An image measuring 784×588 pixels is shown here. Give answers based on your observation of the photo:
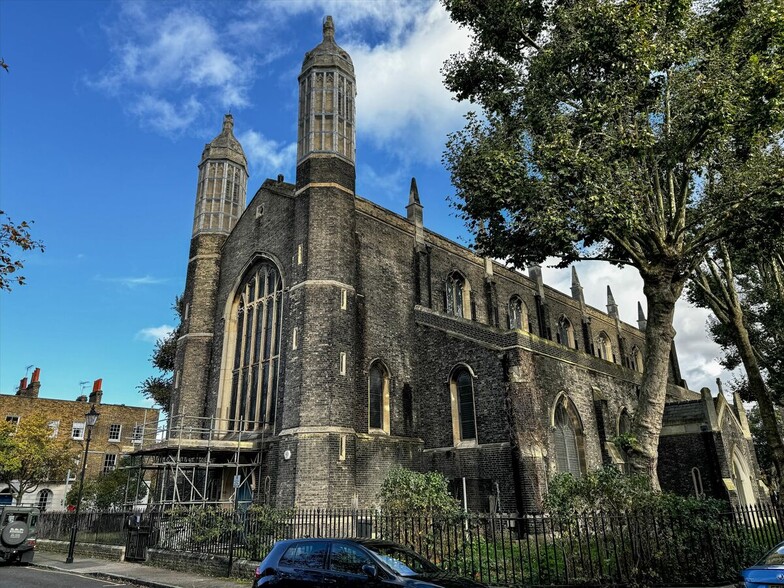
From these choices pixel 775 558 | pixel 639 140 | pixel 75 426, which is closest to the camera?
pixel 775 558

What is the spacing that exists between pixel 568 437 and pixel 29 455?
3191 centimetres

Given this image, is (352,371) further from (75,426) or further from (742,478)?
(75,426)

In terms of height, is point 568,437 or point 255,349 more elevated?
point 255,349

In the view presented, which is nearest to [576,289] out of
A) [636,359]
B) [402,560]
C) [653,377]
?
[636,359]

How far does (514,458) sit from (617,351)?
92.0 feet

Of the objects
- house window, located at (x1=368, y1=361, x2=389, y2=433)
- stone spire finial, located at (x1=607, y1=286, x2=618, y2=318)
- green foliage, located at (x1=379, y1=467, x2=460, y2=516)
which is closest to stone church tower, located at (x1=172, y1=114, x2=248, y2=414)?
house window, located at (x1=368, y1=361, x2=389, y2=433)

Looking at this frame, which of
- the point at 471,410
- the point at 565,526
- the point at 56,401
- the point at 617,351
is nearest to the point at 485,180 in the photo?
the point at 565,526

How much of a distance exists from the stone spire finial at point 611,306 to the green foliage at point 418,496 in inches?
1322

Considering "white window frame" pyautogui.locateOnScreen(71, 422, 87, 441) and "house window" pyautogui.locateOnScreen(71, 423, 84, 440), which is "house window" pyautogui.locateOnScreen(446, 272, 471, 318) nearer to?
"white window frame" pyautogui.locateOnScreen(71, 422, 87, 441)

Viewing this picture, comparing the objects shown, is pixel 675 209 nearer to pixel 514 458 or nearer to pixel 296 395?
pixel 514 458

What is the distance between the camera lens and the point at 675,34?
1255cm

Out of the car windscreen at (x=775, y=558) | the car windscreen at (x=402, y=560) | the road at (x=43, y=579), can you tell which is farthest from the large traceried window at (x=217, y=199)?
the car windscreen at (x=775, y=558)

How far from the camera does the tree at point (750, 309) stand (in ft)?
52.0

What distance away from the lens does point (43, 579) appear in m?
13.2
